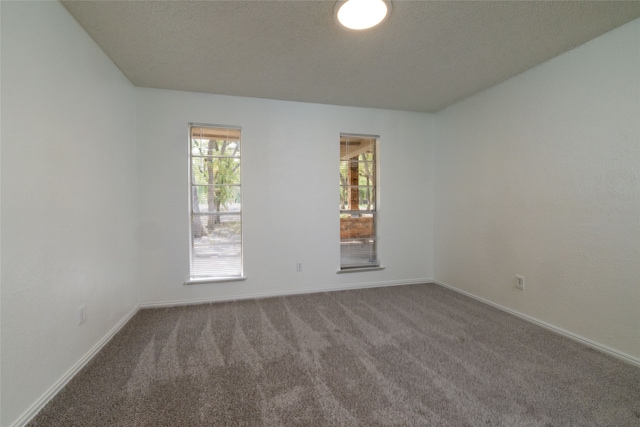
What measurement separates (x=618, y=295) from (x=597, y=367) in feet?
1.97

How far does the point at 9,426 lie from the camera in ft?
4.49

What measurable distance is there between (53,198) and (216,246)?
1795 mm

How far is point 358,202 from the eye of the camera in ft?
13.0

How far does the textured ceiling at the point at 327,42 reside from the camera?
1860mm

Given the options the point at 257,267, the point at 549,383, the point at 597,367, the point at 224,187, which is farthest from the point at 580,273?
the point at 224,187

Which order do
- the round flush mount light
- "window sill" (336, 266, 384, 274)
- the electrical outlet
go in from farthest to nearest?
A: 1. "window sill" (336, 266, 384, 274)
2. the electrical outlet
3. the round flush mount light

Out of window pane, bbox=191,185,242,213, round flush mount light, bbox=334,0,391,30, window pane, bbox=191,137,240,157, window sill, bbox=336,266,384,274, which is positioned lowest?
window sill, bbox=336,266,384,274

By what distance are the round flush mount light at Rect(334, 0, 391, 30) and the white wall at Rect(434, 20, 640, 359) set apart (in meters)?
1.90

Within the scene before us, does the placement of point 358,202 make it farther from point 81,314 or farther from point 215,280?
point 81,314

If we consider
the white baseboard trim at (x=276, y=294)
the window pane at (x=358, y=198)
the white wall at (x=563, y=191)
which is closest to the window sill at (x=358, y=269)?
the white baseboard trim at (x=276, y=294)

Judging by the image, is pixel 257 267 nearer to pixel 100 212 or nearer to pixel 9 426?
pixel 100 212

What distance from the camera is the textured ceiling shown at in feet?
6.10

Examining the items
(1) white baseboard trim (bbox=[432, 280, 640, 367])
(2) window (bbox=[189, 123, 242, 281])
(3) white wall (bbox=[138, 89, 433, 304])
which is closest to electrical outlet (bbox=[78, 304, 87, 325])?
(3) white wall (bbox=[138, 89, 433, 304])

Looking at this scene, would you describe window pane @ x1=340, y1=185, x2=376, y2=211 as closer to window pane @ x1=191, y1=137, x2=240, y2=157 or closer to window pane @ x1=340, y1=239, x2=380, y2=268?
window pane @ x1=340, y1=239, x2=380, y2=268
